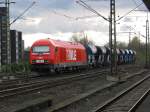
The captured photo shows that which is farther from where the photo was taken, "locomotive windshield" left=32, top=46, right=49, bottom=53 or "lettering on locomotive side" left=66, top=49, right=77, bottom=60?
"lettering on locomotive side" left=66, top=49, right=77, bottom=60

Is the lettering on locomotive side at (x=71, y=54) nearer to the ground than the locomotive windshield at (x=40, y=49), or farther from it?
nearer to the ground

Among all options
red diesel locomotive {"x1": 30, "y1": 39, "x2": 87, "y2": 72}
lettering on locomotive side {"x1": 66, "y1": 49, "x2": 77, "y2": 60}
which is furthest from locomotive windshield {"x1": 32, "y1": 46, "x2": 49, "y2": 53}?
lettering on locomotive side {"x1": 66, "y1": 49, "x2": 77, "y2": 60}

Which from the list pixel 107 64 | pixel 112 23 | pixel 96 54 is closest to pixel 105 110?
pixel 112 23

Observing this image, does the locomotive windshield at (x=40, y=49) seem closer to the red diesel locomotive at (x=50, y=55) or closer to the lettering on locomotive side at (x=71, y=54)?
the red diesel locomotive at (x=50, y=55)

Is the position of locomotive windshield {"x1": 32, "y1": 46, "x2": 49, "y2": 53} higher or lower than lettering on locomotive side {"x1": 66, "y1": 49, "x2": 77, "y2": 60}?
higher

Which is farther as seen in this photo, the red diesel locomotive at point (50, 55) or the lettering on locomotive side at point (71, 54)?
the lettering on locomotive side at point (71, 54)

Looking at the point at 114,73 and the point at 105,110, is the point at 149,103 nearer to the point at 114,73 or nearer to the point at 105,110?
the point at 105,110

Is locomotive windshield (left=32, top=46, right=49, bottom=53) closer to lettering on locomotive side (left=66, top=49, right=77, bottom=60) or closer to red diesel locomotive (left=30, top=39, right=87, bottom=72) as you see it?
red diesel locomotive (left=30, top=39, right=87, bottom=72)

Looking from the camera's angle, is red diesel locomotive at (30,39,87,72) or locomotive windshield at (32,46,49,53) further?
locomotive windshield at (32,46,49,53)

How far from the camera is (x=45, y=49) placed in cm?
4119

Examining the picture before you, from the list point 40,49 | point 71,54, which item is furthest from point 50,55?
point 71,54

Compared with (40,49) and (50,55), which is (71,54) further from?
(50,55)

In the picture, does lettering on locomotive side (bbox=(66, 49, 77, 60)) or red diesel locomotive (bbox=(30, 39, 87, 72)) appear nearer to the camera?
red diesel locomotive (bbox=(30, 39, 87, 72))

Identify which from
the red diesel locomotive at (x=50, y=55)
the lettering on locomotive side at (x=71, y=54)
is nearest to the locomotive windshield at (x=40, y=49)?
the red diesel locomotive at (x=50, y=55)
